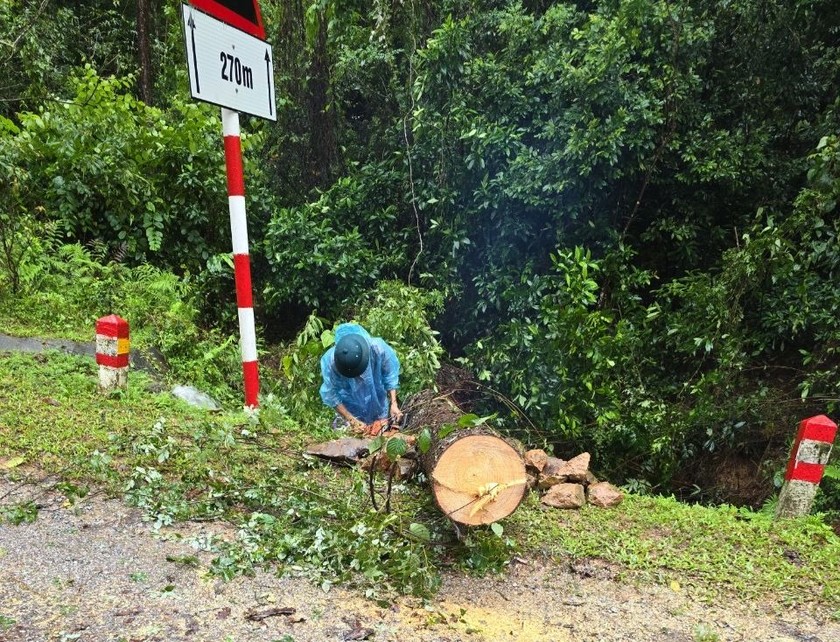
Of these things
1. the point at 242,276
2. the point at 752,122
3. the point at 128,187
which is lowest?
the point at 242,276

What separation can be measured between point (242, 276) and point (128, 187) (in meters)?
3.97

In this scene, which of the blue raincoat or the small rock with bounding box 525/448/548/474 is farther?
the blue raincoat

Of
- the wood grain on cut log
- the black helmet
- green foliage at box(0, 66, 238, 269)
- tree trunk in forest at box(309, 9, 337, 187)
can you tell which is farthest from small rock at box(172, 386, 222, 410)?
tree trunk in forest at box(309, 9, 337, 187)

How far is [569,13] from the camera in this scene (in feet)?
19.3

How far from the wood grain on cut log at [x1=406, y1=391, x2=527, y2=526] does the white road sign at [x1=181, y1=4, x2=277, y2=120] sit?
2.30 m

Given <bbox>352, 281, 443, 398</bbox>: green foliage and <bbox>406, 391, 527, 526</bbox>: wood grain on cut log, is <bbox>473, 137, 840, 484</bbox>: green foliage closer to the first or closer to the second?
<bbox>352, 281, 443, 398</bbox>: green foliage

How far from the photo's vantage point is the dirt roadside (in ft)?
6.48

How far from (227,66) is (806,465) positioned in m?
4.06

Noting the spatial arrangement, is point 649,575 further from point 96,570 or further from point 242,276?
point 242,276

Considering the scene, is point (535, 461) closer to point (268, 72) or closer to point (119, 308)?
point (268, 72)

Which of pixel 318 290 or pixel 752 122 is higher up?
pixel 752 122

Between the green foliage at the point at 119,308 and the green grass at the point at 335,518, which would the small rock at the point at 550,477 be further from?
the green foliage at the point at 119,308

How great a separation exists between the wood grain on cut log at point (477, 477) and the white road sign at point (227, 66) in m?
2.30

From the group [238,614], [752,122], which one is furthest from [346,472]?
[752,122]
